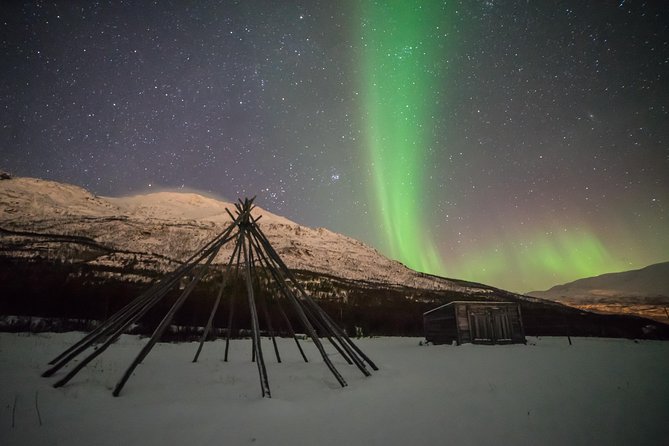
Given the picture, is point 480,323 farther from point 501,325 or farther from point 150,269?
point 150,269

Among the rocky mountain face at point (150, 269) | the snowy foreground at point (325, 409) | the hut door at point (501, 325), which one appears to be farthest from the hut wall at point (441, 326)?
the snowy foreground at point (325, 409)

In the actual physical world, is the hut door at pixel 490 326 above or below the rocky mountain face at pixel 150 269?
below

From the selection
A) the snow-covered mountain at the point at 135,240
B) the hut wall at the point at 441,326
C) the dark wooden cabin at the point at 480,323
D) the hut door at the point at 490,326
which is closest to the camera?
the dark wooden cabin at the point at 480,323

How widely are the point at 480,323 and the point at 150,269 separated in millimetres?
40172

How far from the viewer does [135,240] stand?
6431 cm

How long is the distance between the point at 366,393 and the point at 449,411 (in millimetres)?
1670

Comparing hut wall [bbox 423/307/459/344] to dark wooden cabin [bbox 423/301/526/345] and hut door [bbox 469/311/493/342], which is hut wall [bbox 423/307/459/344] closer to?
dark wooden cabin [bbox 423/301/526/345]

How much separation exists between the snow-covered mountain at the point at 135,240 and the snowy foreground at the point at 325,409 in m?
39.4

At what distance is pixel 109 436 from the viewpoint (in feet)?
13.1

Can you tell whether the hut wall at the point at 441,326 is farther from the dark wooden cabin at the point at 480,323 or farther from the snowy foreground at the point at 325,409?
the snowy foreground at the point at 325,409

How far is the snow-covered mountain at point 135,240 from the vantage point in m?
47.6

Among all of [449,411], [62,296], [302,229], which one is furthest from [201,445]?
[302,229]

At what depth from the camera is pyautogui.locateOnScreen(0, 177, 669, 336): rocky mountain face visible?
71.8ft

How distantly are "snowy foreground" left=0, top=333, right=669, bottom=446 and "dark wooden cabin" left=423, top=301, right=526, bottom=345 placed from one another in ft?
34.7
